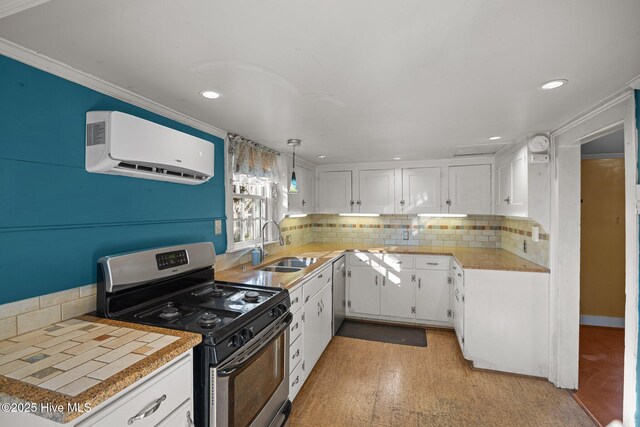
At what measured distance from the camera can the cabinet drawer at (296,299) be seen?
2188 mm

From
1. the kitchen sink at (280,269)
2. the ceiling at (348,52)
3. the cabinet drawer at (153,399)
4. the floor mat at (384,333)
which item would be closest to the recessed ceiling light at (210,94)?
the ceiling at (348,52)

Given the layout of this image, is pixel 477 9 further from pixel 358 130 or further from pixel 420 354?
pixel 420 354

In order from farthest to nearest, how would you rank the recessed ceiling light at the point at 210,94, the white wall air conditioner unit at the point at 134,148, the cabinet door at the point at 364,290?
the cabinet door at the point at 364,290 → the recessed ceiling light at the point at 210,94 → the white wall air conditioner unit at the point at 134,148

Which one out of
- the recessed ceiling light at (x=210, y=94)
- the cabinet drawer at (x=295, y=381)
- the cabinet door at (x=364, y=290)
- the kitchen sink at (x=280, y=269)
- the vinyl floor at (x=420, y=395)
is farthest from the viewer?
the cabinet door at (x=364, y=290)

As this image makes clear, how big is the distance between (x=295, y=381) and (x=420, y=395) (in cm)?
101

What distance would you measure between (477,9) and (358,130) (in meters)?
1.53

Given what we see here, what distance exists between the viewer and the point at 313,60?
1.30 metres

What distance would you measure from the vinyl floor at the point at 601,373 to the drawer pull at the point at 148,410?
2.78 meters

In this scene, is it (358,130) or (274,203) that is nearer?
(358,130)

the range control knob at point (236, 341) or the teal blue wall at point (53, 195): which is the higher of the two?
the teal blue wall at point (53, 195)

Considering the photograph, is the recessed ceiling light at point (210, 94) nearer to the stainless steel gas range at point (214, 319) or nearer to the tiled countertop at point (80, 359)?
the stainless steel gas range at point (214, 319)

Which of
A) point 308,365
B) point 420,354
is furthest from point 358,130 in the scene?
point 420,354

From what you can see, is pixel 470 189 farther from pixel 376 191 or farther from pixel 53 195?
pixel 53 195

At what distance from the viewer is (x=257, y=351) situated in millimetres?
1586
